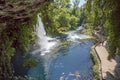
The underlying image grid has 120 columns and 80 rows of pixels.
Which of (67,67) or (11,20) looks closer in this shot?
(11,20)

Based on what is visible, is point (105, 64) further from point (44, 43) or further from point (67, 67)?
point (44, 43)

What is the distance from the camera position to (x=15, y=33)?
46.4 ft

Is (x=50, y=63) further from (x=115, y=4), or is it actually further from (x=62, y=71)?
(x=115, y=4)

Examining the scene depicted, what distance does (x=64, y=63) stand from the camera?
2178cm

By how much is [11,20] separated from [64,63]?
12017 mm

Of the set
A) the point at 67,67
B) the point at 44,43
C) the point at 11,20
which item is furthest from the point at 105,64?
the point at 44,43

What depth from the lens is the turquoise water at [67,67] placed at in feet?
58.7

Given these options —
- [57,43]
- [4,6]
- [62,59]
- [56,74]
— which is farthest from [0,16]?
[57,43]

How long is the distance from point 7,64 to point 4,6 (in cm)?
594

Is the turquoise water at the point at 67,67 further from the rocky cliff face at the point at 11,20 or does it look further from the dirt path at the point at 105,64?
the rocky cliff face at the point at 11,20

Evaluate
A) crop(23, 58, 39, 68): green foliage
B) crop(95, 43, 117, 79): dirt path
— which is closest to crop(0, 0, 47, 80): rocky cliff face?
crop(23, 58, 39, 68): green foliage

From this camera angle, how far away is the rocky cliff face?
340 inches

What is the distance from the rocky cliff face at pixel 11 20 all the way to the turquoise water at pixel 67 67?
397 centimetres

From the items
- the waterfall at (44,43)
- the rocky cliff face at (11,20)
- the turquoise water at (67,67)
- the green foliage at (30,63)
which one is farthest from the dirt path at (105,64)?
the waterfall at (44,43)
